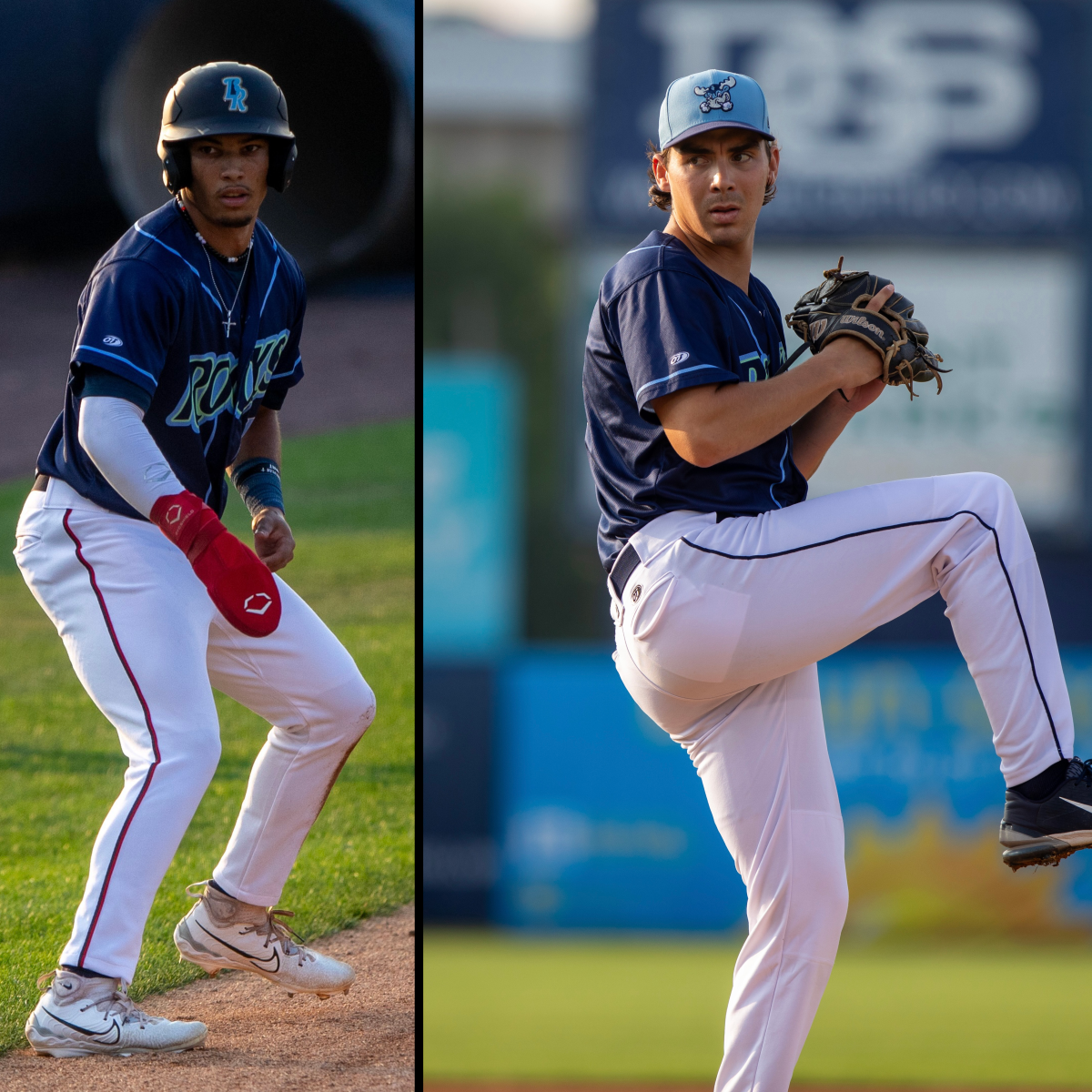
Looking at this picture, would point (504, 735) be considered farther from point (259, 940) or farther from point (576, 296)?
point (259, 940)

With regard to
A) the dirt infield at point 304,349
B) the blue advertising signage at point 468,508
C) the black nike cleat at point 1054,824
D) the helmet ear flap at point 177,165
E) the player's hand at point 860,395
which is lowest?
the black nike cleat at point 1054,824

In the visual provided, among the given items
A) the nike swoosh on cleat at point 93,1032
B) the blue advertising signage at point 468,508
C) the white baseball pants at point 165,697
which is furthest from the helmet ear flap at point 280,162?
the blue advertising signage at point 468,508

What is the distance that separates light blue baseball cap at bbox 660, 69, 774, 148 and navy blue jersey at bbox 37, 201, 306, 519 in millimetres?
769

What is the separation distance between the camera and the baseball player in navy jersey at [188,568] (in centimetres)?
249

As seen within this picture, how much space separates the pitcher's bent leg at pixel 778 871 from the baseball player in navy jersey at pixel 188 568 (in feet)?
2.30

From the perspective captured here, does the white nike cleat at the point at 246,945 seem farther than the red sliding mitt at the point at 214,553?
Yes

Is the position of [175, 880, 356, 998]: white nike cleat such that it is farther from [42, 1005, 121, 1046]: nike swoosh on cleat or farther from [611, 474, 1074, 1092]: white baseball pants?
[611, 474, 1074, 1092]: white baseball pants

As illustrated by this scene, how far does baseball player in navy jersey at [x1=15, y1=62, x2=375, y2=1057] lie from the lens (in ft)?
8.16

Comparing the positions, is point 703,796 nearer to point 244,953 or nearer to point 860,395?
point 244,953

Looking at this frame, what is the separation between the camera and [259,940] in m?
2.73

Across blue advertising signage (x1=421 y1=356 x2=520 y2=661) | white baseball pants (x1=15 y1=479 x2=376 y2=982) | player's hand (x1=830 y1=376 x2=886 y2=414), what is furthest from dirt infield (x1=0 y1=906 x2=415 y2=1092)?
blue advertising signage (x1=421 y1=356 x2=520 y2=661)

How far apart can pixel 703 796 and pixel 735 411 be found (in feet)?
32.3

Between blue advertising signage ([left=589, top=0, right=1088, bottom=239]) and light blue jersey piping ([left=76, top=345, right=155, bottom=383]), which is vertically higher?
blue advertising signage ([left=589, top=0, right=1088, bottom=239])

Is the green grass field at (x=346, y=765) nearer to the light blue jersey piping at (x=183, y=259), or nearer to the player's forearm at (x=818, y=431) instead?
the light blue jersey piping at (x=183, y=259)
